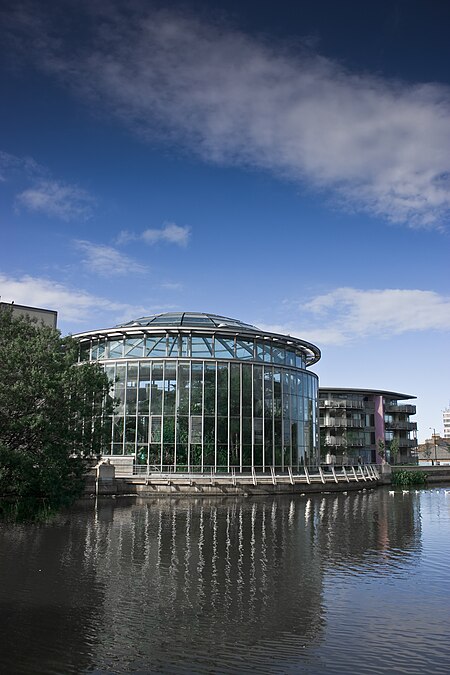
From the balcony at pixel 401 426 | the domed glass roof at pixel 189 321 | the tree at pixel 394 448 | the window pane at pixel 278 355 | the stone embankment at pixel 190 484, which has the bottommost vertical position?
the stone embankment at pixel 190 484

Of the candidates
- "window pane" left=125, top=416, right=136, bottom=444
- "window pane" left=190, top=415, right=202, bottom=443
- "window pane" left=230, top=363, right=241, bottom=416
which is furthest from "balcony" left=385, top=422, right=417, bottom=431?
"window pane" left=125, top=416, right=136, bottom=444

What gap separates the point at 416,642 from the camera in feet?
41.9

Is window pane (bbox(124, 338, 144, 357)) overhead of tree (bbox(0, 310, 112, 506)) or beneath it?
overhead

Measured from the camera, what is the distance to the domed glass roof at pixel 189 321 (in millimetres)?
57816

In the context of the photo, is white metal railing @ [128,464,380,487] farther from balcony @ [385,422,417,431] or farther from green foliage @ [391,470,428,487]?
balcony @ [385,422,417,431]

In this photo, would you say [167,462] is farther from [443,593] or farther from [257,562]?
[443,593]

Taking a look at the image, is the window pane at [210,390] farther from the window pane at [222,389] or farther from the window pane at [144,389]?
the window pane at [144,389]

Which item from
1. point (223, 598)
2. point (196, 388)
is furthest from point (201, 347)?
point (223, 598)

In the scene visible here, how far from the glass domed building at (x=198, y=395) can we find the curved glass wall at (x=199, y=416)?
0.30 ft

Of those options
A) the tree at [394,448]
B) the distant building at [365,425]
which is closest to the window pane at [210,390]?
the distant building at [365,425]

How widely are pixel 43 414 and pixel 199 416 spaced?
30495 millimetres

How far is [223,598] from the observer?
53.1ft

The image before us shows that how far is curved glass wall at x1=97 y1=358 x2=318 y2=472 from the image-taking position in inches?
2114

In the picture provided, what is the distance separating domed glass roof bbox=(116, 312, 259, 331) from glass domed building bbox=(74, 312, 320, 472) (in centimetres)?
19
